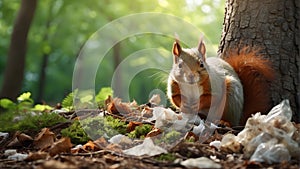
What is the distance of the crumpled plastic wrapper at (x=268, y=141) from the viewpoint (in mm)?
2395

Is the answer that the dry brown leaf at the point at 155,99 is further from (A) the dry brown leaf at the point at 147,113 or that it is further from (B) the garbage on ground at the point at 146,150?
(B) the garbage on ground at the point at 146,150

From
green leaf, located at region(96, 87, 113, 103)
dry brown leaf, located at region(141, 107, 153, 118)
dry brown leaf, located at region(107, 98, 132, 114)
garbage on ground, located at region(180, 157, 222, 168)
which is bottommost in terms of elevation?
garbage on ground, located at region(180, 157, 222, 168)

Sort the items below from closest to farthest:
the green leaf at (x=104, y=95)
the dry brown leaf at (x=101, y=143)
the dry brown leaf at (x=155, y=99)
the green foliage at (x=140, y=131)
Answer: the dry brown leaf at (x=101, y=143)
the green foliage at (x=140, y=131)
the dry brown leaf at (x=155, y=99)
the green leaf at (x=104, y=95)

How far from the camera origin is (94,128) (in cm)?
316

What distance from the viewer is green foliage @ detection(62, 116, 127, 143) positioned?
10.0 feet

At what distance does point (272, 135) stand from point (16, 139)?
1499mm

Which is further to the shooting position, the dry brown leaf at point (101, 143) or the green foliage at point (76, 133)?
the green foliage at point (76, 133)

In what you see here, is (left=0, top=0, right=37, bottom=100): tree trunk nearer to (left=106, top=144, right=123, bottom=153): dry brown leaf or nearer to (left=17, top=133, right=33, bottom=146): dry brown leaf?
(left=17, top=133, right=33, bottom=146): dry brown leaf

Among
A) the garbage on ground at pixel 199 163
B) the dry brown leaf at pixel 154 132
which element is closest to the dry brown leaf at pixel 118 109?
the dry brown leaf at pixel 154 132

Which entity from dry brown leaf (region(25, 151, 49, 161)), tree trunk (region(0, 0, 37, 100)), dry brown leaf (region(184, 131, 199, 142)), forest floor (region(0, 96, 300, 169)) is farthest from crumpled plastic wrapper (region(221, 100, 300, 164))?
tree trunk (region(0, 0, 37, 100))

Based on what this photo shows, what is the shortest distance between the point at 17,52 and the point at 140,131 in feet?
18.8

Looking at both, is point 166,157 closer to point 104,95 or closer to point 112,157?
point 112,157

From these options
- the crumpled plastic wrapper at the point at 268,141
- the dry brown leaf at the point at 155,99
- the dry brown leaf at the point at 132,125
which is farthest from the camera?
the dry brown leaf at the point at 155,99

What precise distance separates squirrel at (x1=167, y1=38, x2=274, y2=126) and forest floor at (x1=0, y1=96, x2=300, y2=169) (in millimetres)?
482
